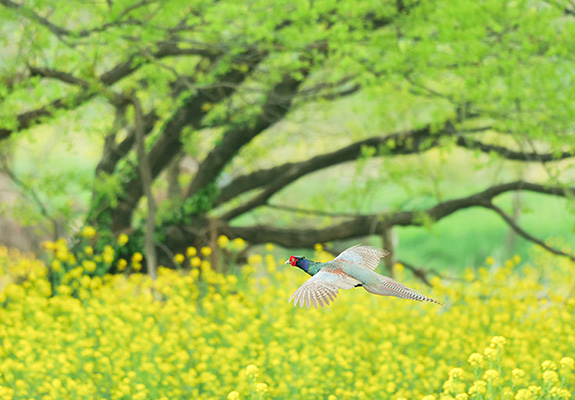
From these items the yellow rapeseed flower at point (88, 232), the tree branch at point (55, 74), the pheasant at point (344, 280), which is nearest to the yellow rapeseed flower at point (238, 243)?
the yellow rapeseed flower at point (88, 232)

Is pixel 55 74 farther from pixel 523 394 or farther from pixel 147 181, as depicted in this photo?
pixel 523 394

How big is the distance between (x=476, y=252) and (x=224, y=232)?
63.4 feet

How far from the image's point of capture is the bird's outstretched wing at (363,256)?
9.36ft

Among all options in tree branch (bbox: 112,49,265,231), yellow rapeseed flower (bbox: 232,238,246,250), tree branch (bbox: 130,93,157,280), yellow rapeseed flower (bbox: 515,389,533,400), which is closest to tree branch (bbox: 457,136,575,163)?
tree branch (bbox: 112,49,265,231)

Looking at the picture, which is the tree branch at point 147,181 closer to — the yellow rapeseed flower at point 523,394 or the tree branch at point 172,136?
the tree branch at point 172,136

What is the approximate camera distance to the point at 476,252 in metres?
28.4

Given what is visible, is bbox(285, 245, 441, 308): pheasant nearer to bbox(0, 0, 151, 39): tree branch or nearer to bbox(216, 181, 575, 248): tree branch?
bbox(0, 0, 151, 39): tree branch

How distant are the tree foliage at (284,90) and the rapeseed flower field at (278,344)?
5.02ft

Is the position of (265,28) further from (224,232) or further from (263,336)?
(224,232)

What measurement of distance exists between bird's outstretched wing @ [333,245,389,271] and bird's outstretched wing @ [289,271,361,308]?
19 cm

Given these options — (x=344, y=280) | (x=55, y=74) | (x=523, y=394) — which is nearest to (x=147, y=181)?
(x=55, y=74)

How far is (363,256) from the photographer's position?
2932mm

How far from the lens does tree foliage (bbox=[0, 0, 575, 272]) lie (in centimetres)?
767

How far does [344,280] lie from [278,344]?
13.6ft
